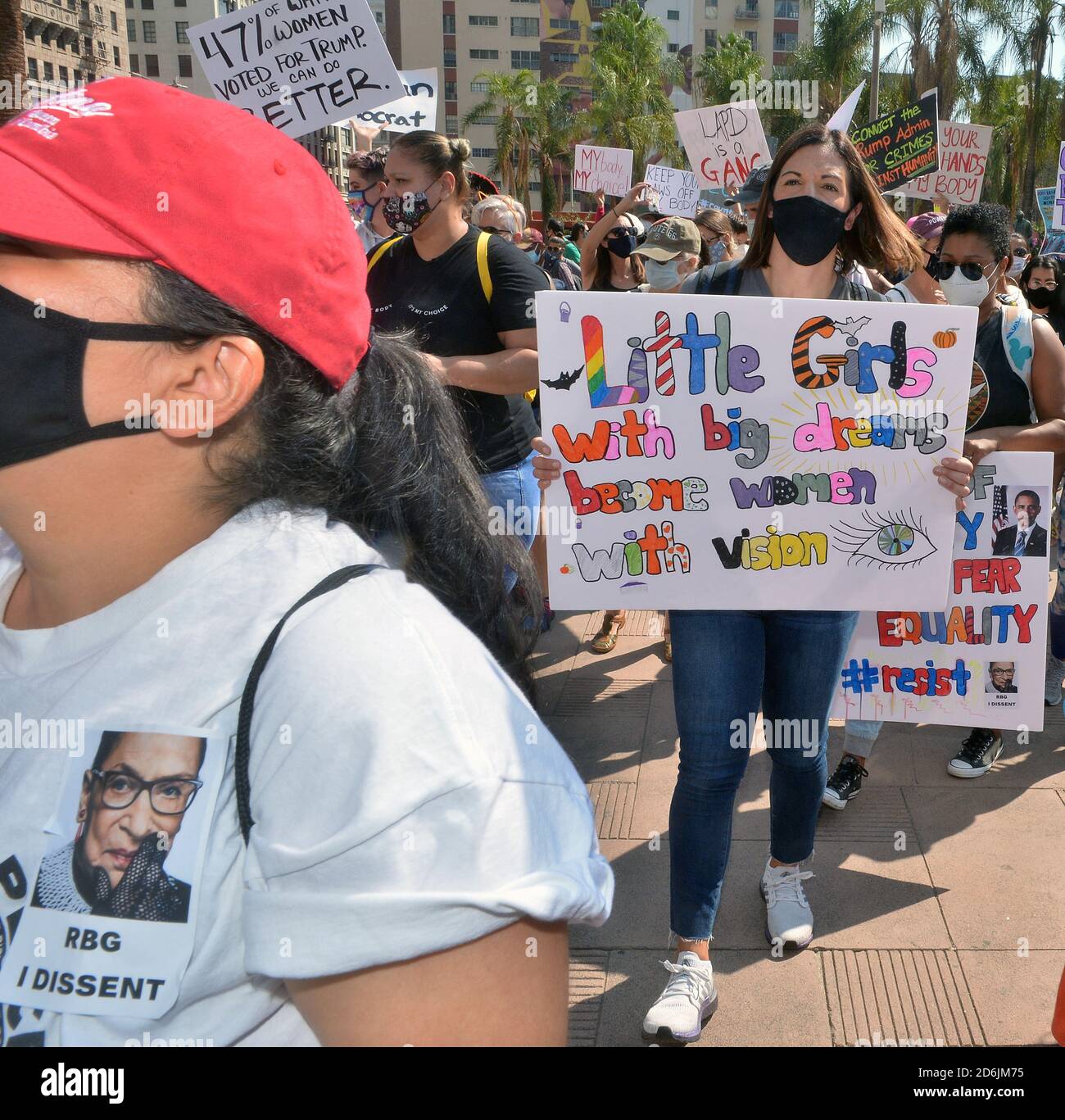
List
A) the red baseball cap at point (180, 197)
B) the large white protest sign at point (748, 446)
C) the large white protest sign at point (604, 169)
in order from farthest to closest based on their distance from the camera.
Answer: the large white protest sign at point (604, 169), the large white protest sign at point (748, 446), the red baseball cap at point (180, 197)

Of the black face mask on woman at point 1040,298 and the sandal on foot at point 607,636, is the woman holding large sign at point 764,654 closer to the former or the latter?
the sandal on foot at point 607,636

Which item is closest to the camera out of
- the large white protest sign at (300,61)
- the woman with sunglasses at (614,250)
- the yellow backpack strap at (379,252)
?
the yellow backpack strap at (379,252)

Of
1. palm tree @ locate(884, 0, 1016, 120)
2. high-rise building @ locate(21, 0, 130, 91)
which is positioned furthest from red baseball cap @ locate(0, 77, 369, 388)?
high-rise building @ locate(21, 0, 130, 91)

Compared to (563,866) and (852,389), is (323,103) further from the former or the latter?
(563,866)

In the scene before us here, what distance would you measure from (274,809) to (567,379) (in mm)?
1845

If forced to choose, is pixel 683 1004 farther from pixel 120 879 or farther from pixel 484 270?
pixel 484 270

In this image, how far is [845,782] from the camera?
12.9ft

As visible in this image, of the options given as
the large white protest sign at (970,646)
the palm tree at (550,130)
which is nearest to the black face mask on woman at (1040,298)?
the large white protest sign at (970,646)

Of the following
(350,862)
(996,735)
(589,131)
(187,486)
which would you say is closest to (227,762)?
(350,862)

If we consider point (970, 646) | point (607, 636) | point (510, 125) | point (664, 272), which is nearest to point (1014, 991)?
point (970, 646)

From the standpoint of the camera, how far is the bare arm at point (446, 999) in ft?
2.83

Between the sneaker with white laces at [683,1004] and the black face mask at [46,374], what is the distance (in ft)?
7.10

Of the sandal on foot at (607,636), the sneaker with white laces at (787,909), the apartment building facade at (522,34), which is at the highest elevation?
the apartment building facade at (522,34)
